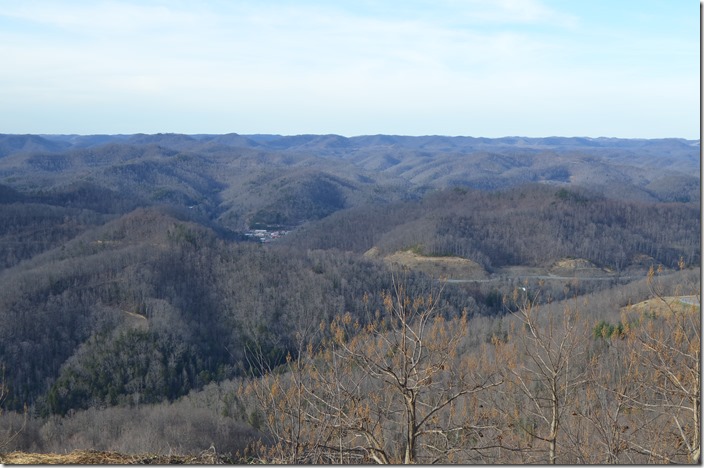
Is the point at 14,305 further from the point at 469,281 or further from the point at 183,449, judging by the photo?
the point at 469,281

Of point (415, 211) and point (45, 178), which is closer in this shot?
point (415, 211)

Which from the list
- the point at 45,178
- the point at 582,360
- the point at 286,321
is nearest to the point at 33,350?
the point at 286,321

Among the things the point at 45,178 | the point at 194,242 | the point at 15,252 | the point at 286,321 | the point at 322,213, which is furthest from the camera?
the point at 45,178

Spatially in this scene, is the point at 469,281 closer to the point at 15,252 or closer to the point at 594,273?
the point at 594,273

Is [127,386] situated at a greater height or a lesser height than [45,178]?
lesser

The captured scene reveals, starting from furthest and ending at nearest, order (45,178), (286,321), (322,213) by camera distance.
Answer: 1. (45,178)
2. (322,213)
3. (286,321)

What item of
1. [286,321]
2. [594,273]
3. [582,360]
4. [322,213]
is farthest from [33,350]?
[322,213]
